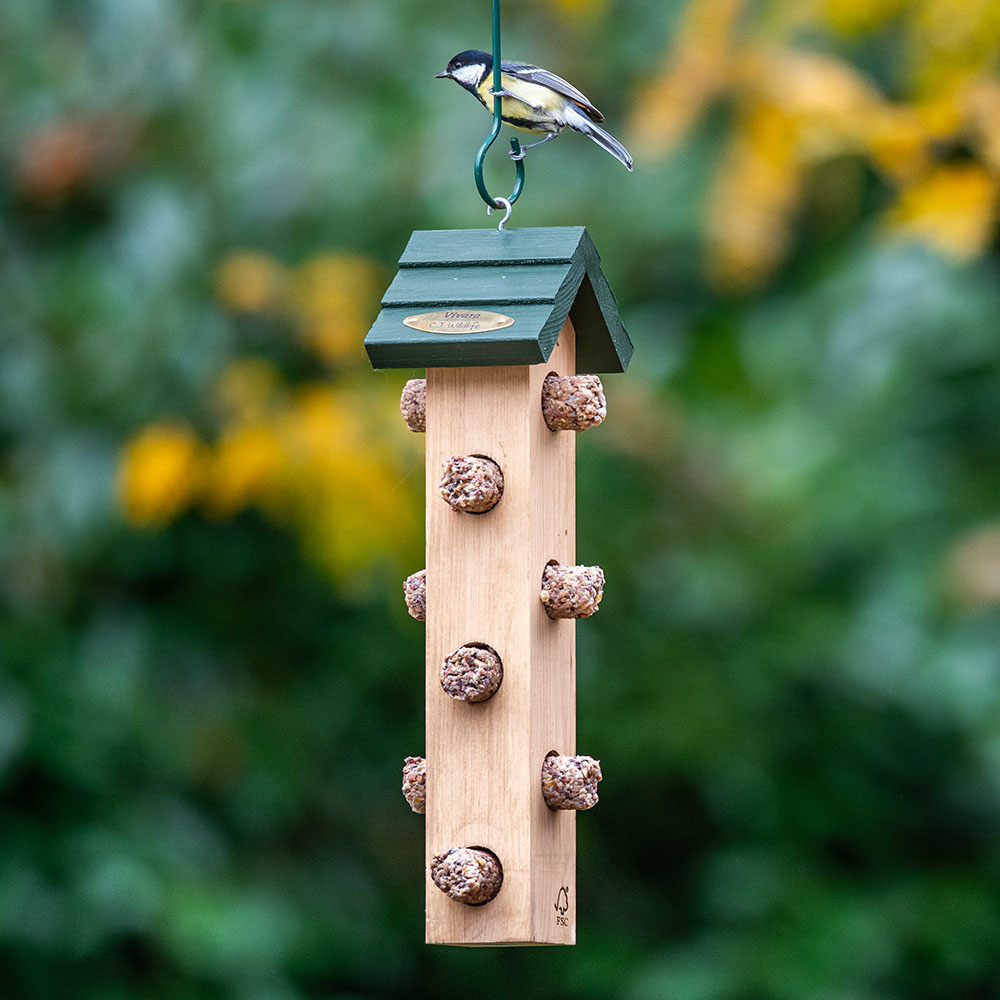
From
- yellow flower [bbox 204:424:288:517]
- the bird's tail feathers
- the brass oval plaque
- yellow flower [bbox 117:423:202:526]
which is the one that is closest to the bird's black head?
the bird's tail feathers

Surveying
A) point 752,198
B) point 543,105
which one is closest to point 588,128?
point 543,105

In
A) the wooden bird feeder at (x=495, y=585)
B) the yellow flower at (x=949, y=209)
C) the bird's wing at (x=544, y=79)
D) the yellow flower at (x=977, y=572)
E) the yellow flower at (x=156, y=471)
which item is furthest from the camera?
the yellow flower at (x=156, y=471)

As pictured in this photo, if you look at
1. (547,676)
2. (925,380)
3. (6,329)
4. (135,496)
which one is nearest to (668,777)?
(925,380)

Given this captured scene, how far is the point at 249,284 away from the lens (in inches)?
166

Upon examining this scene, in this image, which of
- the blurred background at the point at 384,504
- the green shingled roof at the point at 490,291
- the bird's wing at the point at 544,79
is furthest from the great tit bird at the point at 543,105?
the blurred background at the point at 384,504

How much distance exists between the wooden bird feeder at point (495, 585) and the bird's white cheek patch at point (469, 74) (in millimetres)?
220

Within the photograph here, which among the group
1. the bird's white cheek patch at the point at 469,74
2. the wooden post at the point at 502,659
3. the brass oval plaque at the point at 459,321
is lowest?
the wooden post at the point at 502,659

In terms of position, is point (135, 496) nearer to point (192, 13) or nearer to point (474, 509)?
point (192, 13)

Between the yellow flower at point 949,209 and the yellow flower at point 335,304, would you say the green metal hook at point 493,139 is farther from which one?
the yellow flower at point 335,304

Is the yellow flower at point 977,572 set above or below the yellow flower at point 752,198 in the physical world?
below

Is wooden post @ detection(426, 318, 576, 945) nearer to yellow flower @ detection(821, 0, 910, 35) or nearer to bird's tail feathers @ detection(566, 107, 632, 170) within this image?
bird's tail feathers @ detection(566, 107, 632, 170)

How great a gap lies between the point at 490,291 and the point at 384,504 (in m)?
2.13

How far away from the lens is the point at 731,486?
14.6ft

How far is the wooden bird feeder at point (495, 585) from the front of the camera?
1912 millimetres
